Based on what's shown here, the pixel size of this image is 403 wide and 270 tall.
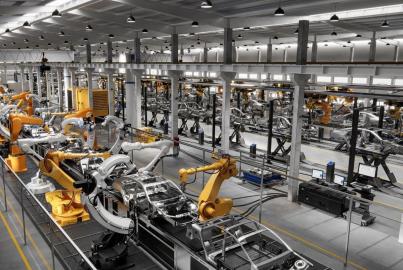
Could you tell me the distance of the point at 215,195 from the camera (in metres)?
9.74

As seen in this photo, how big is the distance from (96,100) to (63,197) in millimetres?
18571

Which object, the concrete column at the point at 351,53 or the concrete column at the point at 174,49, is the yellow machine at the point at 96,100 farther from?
the concrete column at the point at 351,53

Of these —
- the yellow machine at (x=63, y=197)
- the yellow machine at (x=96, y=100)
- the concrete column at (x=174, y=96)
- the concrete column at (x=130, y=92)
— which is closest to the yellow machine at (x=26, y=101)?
the yellow machine at (x=96, y=100)

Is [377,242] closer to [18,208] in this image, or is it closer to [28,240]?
[28,240]

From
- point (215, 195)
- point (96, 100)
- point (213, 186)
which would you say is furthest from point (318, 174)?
point (96, 100)

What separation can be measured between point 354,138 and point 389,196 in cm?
270

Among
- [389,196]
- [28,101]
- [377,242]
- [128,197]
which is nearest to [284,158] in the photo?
[389,196]

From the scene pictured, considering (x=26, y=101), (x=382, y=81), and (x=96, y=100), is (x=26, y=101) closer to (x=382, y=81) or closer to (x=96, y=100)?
(x=96, y=100)

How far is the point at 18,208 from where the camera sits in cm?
1157

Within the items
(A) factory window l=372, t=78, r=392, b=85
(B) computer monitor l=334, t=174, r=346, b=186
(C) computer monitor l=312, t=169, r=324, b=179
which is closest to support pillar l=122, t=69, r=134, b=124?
(C) computer monitor l=312, t=169, r=324, b=179

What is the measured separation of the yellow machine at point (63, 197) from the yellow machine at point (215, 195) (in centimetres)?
347

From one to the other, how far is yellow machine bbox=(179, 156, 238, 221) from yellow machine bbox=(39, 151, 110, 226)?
11.4 feet

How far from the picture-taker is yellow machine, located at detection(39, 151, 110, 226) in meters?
10.6

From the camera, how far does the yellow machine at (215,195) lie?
911 centimetres
